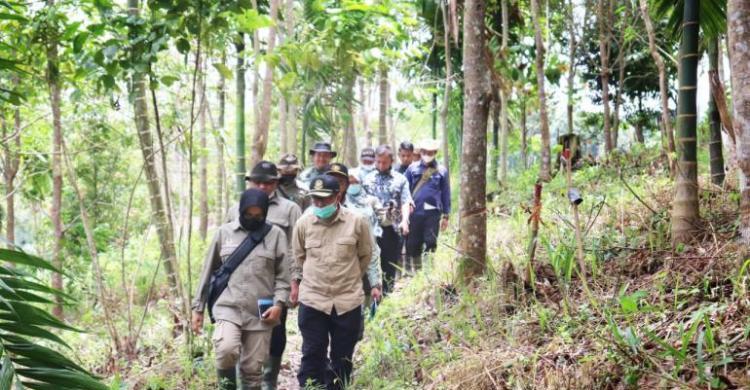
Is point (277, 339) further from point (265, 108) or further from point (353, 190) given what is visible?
point (265, 108)

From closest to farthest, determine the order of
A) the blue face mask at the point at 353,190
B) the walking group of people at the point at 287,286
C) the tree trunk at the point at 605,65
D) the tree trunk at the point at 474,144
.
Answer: the walking group of people at the point at 287,286 → the tree trunk at the point at 474,144 → the blue face mask at the point at 353,190 → the tree trunk at the point at 605,65

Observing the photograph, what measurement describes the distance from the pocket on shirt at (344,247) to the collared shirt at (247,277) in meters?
0.43

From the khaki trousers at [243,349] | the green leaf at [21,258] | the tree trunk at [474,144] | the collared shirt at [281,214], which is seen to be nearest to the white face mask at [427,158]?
the tree trunk at [474,144]

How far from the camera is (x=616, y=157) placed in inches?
404

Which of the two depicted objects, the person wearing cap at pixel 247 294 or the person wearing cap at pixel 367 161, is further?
the person wearing cap at pixel 367 161

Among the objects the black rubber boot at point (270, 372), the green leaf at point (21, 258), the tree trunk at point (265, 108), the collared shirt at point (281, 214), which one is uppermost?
the tree trunk at point (265, 108)

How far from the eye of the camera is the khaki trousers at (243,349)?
4.64 metres

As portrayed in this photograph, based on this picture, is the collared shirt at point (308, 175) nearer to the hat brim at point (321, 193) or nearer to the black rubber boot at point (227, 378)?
the hat brim at point (321, 193)

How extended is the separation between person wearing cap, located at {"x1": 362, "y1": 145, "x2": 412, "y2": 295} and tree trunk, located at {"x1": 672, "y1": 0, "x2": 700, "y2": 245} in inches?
136

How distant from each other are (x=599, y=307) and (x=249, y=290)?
247 centimetres

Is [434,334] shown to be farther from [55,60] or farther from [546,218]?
[55,60]

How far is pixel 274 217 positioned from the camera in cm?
557

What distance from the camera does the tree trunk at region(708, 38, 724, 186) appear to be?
5258 mm

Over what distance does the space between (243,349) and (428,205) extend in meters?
3.95
